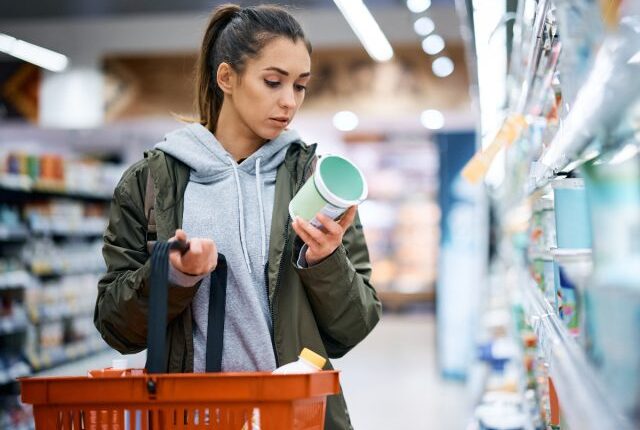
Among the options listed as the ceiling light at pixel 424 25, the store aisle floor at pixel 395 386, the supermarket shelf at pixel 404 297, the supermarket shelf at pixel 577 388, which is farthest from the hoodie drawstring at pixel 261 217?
the supermarket shelf at pixel 404 297

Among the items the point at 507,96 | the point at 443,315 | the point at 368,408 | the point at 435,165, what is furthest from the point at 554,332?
the point at 435,165

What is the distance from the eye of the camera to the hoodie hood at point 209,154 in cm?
198

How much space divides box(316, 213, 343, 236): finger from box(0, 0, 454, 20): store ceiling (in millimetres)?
8299

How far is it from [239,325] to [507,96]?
4526 mm

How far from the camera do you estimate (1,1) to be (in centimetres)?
987

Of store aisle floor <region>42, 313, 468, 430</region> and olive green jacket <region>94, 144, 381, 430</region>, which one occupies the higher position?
olive green jacket <region>94, 144, 381, 430</region>

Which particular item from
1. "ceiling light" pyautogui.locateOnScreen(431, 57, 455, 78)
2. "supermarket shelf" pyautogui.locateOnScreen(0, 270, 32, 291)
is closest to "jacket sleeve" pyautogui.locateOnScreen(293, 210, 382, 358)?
"supermarket shelf" pyautogui.locateOnScreen(0, 270, 32, 291)

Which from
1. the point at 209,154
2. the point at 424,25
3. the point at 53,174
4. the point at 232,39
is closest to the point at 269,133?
the point at 209,154

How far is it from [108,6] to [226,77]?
8.57m

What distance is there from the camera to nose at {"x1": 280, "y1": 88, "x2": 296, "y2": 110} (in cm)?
194

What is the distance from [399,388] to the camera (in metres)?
8.06

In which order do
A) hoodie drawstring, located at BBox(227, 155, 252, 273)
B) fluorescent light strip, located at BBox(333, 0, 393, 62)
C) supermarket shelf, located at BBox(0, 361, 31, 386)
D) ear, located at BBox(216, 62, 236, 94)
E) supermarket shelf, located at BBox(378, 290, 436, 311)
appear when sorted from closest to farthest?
hoodie drawstring, located at BBox(227, 155, 252, 273)
ear, located at BBox(216, 62, 236, 94)
supermarket shelf, located at BBox(0, 361, 31, 386)
fluorescent light strip, located at BBox(333, 0, 393, 62)
supermarket shelf, located at BBox(378, 290, 436, 311)

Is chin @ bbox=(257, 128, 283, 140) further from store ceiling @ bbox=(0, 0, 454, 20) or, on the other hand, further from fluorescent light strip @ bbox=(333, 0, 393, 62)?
store ceiling @ bbox=(0, 0, 454, 20)

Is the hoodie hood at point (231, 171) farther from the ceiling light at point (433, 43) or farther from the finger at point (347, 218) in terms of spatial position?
the ceiling light at point (433, 43)
